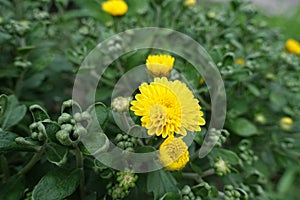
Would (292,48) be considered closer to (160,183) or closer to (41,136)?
(160,183)

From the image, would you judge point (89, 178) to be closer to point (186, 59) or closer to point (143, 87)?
point (143, 87)

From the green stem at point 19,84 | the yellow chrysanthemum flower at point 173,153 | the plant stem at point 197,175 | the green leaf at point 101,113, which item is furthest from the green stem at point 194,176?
Result: the green stem at point 19,84

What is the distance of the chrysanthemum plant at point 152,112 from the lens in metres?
0.86

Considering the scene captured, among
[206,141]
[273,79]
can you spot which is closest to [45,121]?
[206,141]

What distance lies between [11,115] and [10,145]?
0.18 m

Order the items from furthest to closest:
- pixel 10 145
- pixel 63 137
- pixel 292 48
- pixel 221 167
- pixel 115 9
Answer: pixel 292 48
pixel 115 9
pixel 221 167
pixel 10 145
pixel 63 137

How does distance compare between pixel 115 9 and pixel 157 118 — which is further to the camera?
pixel 115 9

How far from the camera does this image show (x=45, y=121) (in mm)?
814

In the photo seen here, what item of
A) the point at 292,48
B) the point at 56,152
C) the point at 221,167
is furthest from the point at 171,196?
the point at 292,48

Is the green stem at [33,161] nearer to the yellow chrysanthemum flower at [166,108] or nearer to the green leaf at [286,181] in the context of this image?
the yellow chrysanthemum flower at [166,108]

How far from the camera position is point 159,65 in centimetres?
96

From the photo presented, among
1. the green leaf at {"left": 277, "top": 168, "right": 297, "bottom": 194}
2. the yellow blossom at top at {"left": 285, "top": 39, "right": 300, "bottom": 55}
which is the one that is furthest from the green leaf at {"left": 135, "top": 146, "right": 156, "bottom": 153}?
the green leaf at {"left": 277, "top": 168, "right": 297, "bottom": 194}

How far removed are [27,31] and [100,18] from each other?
51 cm

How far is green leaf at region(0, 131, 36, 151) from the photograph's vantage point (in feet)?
2.91
